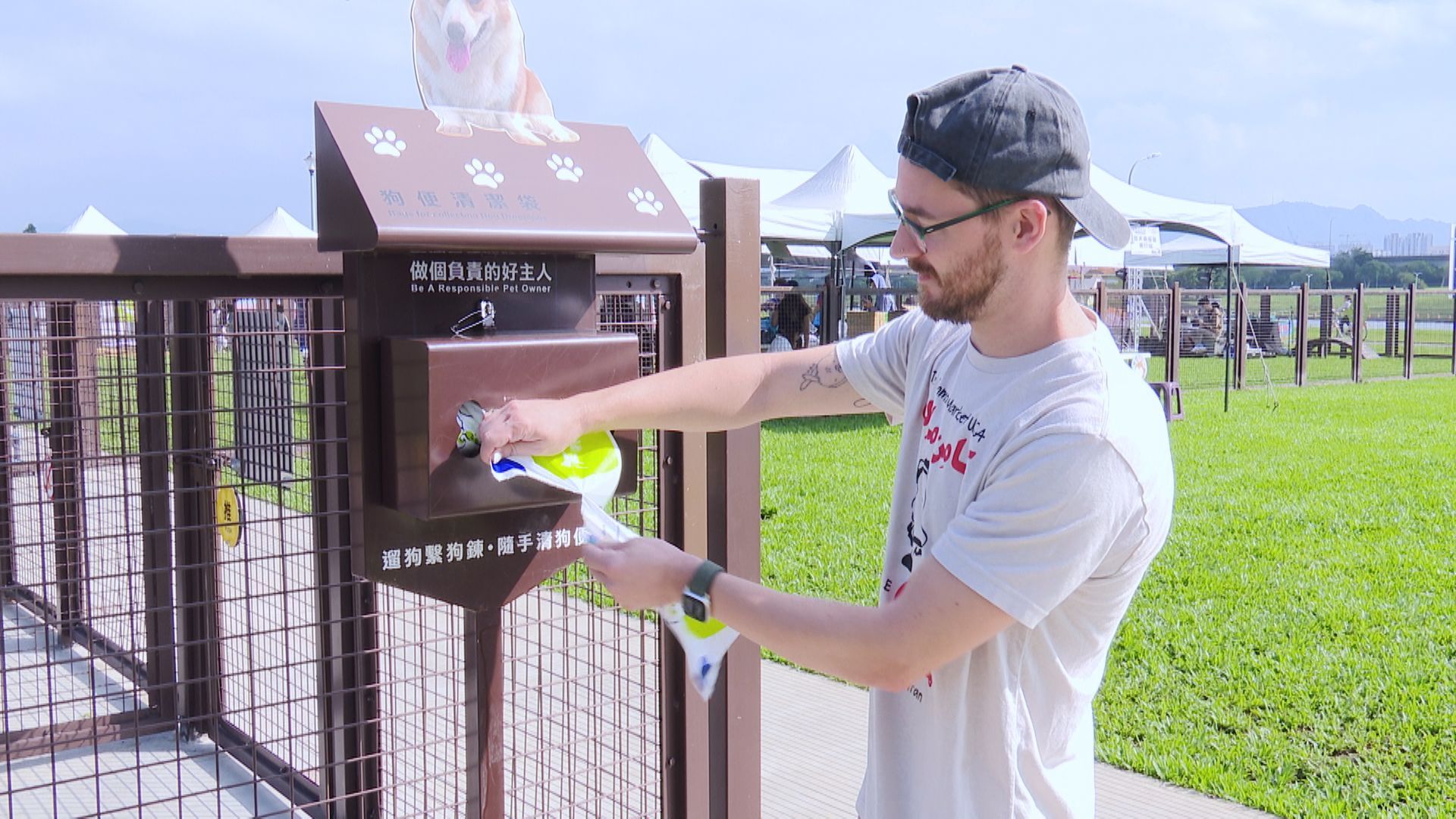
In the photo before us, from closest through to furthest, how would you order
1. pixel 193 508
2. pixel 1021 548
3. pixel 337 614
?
pixel 1021 548, pixel 337 614, pixel 193 508

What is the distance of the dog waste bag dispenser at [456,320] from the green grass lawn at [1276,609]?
2931 mm

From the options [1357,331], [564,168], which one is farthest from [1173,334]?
[564,168]

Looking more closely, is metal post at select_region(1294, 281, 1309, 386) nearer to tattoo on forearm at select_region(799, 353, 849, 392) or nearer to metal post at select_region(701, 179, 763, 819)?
metal post at select_region(701, 179, 763, 819)

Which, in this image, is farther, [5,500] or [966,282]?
[5,500]

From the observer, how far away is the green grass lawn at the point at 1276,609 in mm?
4219

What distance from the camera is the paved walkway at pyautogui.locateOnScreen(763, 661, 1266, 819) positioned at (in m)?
3.94

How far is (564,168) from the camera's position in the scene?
7.50 ft

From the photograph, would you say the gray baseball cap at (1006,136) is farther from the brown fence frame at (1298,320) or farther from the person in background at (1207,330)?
the person in background at (1207,330)

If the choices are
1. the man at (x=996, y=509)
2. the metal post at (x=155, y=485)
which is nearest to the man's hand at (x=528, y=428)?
the man at (x=996, y=509)

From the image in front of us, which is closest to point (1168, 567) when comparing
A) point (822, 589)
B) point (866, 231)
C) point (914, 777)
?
point (822, 589)

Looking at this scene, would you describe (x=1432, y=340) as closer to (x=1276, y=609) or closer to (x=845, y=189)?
(x=845, y=189)

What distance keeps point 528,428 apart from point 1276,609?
5150 mm

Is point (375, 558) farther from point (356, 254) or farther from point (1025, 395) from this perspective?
point (1025, 395)

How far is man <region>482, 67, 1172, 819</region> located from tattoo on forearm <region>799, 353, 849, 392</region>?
1.56 feet
